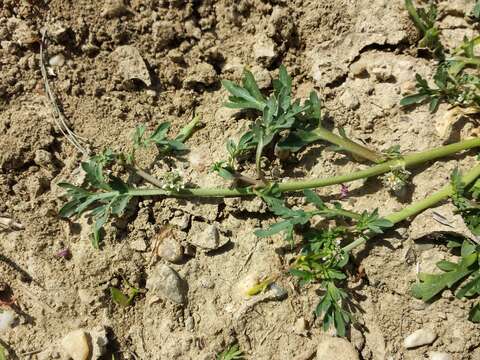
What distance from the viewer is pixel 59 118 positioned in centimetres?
311

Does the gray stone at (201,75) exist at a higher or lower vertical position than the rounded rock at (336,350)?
higher

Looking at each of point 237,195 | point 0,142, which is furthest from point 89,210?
point 237,195

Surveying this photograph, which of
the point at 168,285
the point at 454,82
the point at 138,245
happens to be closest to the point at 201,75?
the point at 138,245

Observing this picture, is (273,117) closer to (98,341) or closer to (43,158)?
(43,158)

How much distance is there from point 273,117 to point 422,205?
98 cm

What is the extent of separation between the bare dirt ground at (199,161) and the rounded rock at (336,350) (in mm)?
50

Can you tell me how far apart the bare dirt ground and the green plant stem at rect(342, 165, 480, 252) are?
0.09 metres

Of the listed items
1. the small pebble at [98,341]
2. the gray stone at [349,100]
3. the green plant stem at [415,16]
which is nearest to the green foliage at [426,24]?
the green plant stem at [415,16]

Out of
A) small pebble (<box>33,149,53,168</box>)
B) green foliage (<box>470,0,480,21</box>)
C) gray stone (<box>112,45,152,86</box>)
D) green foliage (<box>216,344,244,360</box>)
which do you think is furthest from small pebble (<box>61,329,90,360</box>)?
green foliage (<box>470,0,480,21</box>)

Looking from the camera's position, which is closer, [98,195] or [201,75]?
[98,195]

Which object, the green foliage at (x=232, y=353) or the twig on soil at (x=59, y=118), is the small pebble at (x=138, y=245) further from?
the green foliage at (x=232, y=353)

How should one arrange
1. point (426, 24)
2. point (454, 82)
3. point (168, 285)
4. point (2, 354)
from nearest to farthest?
point (2, 354) → point (168, 285) → point (454, 82) → point (426, 24)

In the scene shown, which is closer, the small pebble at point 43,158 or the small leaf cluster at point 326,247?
the small leaf cluster at point 326,247

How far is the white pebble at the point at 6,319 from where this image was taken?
283 cm
